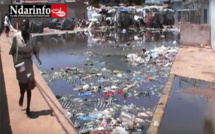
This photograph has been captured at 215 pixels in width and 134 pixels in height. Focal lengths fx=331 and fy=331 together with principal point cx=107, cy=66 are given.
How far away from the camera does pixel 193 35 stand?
15703 millimetres

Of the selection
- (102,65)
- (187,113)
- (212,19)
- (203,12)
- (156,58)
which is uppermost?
(203,12)

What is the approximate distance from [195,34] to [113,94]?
8.91 m

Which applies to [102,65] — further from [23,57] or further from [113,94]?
[23,57]

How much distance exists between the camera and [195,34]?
51.3 ft

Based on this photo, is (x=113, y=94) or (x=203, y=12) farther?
(x=203, y=12)

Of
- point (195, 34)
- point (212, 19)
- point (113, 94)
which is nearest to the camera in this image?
point (113, 94)

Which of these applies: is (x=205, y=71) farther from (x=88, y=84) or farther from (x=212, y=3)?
(x=212, y=3)

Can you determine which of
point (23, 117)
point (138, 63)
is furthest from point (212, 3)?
point (23, 117)

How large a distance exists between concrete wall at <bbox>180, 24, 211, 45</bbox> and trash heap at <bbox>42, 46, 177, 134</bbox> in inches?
129

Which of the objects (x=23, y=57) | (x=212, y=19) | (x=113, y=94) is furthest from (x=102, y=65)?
A: (x=23, y=57)

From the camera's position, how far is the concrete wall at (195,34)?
1512cm

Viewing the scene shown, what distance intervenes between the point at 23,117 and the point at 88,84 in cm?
367

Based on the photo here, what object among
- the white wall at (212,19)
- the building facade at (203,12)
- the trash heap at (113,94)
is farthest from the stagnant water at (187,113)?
the building facade at (203,12)

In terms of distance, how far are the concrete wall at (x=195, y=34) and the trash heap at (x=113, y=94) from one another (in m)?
3.27
